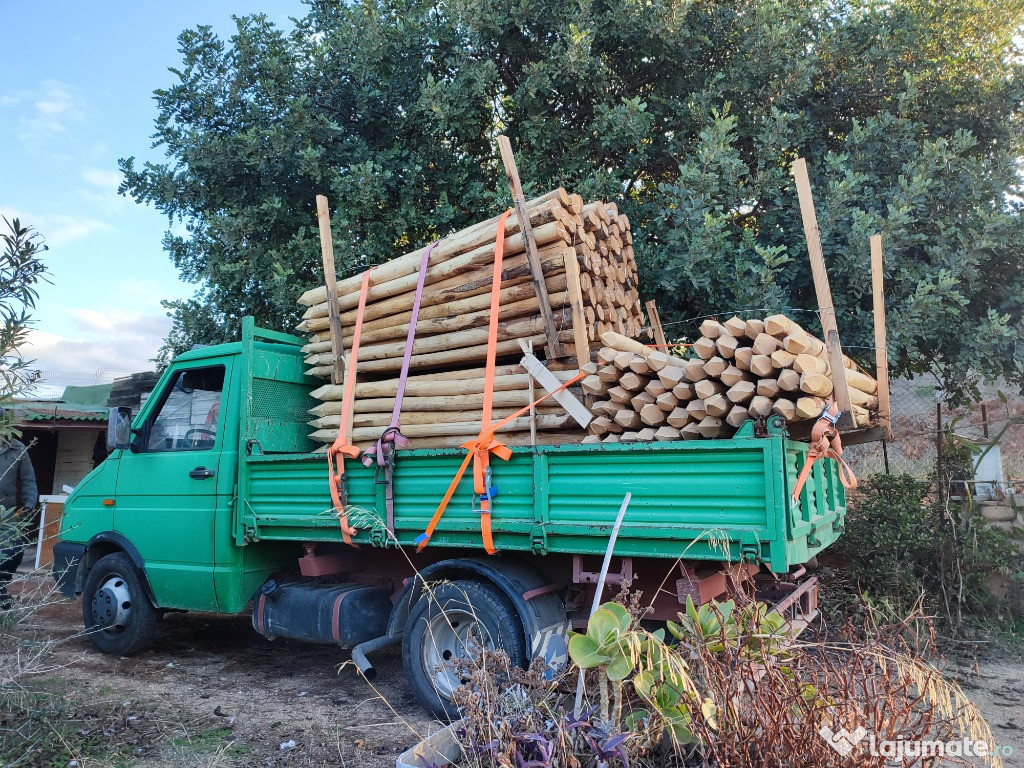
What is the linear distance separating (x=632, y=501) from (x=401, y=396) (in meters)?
2.19

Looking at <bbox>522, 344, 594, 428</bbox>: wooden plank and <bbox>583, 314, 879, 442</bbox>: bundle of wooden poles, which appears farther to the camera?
<bbox>522, 344, 594, 428</bbox>: wooden plank

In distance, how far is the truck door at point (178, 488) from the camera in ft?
19.0

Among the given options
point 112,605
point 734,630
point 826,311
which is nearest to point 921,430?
point 826,311

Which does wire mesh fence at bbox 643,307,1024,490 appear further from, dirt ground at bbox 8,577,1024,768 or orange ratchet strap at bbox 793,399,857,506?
dirt ground at bbox 8,577,1024,768

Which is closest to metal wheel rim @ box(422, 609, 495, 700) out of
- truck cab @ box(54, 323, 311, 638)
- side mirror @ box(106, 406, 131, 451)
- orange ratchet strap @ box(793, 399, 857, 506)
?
truck cab @ box(54, 323, 311, 638)

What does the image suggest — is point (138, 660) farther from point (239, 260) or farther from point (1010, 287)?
point (1010, 287)

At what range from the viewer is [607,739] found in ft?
8.16

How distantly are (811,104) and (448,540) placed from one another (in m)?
6.98

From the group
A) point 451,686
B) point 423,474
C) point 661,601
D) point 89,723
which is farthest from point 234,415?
point 661,601

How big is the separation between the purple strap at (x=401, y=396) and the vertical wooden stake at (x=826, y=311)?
2746 mm

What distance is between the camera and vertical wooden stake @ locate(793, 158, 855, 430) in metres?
3.87

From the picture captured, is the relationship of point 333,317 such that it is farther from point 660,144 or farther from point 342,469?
point 660,144

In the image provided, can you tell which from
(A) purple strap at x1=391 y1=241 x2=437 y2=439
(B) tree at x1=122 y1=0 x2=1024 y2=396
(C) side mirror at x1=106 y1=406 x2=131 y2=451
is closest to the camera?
(A) purple strap at x1=391 y1=241 x2=437 y2=439

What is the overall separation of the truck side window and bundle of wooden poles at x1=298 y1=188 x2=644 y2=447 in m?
0.81
